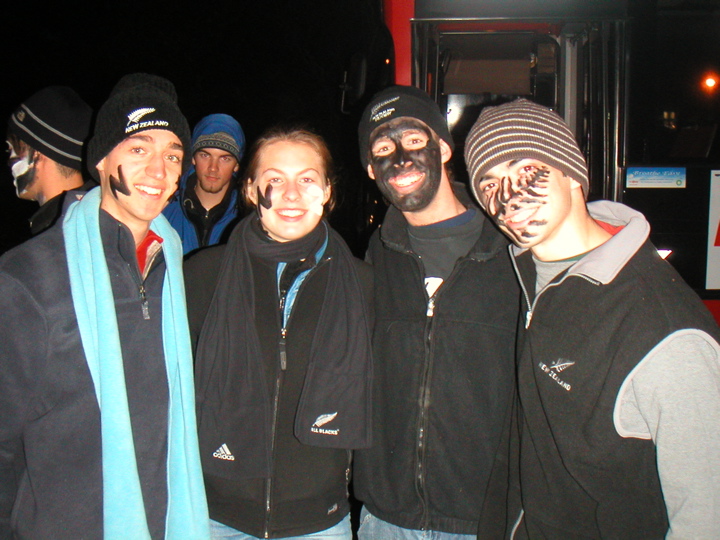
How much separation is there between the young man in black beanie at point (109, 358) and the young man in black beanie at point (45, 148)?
0.52m

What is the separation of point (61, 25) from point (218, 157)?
15332 millimetres

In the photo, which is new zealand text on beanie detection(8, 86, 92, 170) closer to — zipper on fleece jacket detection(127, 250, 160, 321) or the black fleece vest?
zipper on fleece jacket detection(127, 250, 160, 321)

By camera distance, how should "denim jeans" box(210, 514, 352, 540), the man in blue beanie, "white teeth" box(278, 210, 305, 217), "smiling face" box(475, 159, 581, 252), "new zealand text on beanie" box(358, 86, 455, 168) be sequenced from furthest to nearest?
1. the man in blue beanie
2. "new zealand text on beanie" box(358, 86, 455, 168)
3. "white teeth" box(278, 210, 305, 217)
4. "denim jeans" box(210, 514, 352, 540)
5. "smiling face" box(475, 159, 581, 252)

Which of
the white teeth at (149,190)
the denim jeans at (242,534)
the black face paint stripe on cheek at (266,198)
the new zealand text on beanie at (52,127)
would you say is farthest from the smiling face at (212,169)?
the denim jeans at (242,534)

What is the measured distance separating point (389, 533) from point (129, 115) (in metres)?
1.76

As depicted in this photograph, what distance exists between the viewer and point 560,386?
1.68 metres

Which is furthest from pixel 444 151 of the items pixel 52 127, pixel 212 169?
pixel 212 169

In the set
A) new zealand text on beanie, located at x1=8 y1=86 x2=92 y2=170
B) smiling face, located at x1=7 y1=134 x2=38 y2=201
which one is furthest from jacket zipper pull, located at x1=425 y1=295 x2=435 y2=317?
smiling face, located at x1=7 y1=134 x2=38 y2=201

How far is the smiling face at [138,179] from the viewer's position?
2010 mm

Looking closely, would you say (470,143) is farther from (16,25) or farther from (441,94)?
→ (16,25)

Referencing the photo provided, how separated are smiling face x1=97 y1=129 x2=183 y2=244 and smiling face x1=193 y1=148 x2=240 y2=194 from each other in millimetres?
2004

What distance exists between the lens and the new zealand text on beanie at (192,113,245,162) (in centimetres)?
412

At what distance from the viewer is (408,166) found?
2309mm

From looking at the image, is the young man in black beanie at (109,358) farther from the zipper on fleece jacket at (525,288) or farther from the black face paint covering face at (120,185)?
the zipper on fleece jacket at (525,288)
